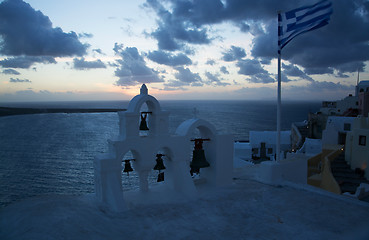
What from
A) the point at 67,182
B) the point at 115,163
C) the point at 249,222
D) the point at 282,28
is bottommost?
the point at 67,182

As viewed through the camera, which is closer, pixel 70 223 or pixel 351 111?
pixel 70 223

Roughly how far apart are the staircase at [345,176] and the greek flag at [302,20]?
12901mm

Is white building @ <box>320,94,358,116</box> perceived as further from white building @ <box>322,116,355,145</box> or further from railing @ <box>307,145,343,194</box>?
railing @ <box>307,145,343,194</box>

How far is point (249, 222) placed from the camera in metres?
7.71

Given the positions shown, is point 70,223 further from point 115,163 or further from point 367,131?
point 367,131

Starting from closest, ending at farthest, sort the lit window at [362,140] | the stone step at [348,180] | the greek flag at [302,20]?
the greek flag at [302,20], the stone step at [348,180], the lit window at [362,140]

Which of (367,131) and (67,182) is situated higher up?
(367,131)

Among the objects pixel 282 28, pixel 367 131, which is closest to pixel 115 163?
pixel 282 28

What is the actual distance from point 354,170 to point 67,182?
31.7 meters

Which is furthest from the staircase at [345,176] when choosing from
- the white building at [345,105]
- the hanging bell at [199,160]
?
the white building at [345,105]

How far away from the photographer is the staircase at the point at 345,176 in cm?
1851

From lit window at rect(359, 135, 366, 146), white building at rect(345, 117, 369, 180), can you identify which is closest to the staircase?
white building at rect(345, 117, 369, 180)

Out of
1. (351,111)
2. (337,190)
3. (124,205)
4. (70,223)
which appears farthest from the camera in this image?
(351,111)

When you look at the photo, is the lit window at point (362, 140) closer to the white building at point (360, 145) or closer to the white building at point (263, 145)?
the white building at point (360, 145)
